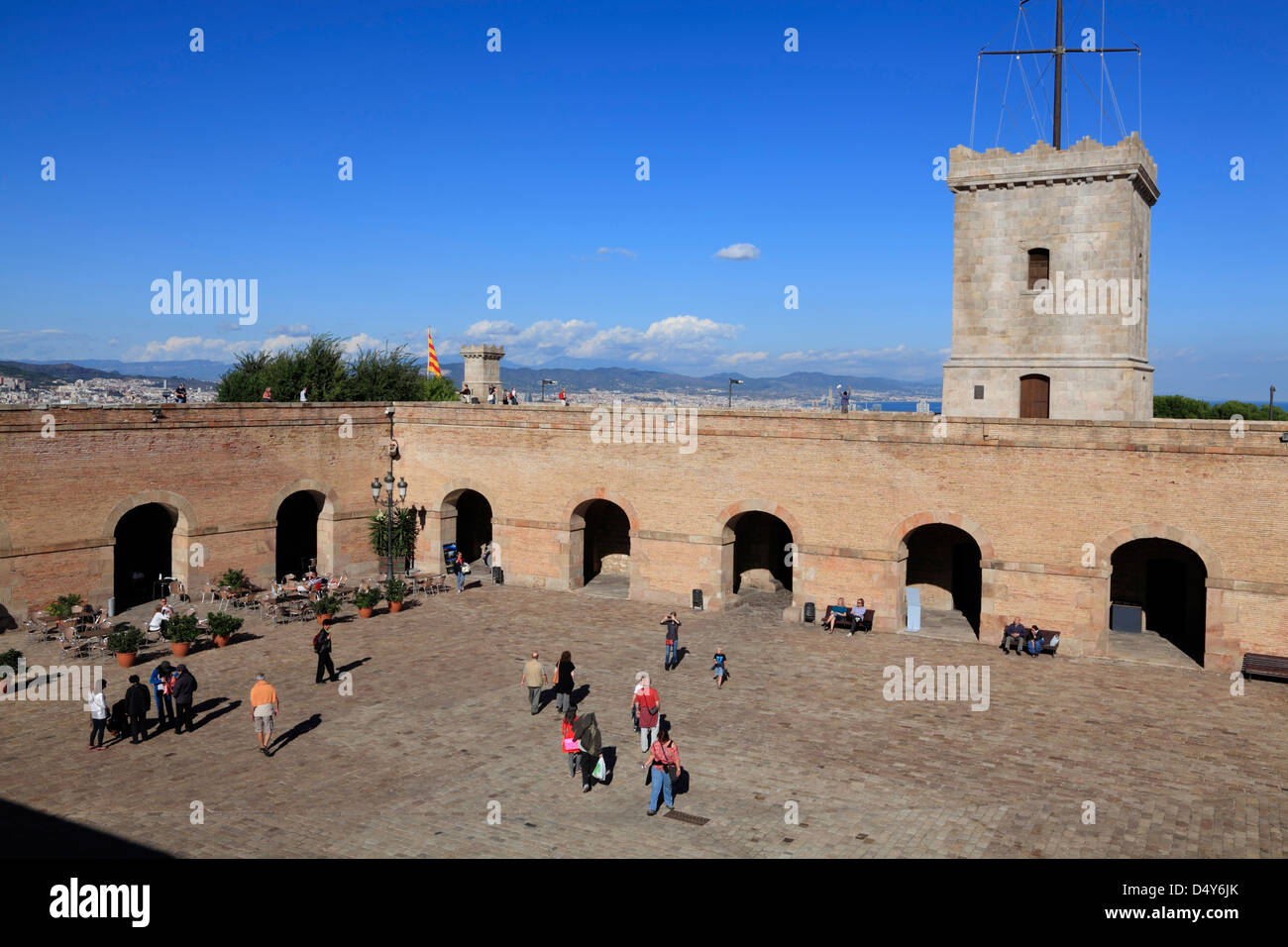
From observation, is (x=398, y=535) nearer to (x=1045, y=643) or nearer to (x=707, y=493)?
(x=707, y=493)

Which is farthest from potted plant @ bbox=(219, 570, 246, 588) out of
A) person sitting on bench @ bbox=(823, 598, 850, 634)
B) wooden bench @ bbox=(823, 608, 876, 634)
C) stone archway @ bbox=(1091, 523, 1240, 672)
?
stone archway @ bbox=(1091, 523, 1240, 672)

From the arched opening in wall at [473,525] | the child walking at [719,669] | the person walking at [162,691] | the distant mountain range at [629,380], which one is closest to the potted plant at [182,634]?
the person walking at [162,691]

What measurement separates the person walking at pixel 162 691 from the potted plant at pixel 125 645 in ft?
12.6

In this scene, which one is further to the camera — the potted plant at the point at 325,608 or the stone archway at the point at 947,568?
the stone archway at the point at 947,568

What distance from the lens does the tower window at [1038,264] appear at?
2858 cm

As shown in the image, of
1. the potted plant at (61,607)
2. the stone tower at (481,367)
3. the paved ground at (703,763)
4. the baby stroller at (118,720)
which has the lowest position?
the paved ground at (703,763)

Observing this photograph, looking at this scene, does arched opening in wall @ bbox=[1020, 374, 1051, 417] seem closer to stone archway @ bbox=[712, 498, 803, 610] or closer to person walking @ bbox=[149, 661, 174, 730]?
stone archway @ bbox=[712, 498, 803, 610]

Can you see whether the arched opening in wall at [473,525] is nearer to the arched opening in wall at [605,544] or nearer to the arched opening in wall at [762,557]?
the arched opening in wall at [605,544]

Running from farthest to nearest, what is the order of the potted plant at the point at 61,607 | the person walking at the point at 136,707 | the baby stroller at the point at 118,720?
the potted plant at the point at 61,607 < the baby stroller at the point at 118,720 < the person walking at the point at 136,707

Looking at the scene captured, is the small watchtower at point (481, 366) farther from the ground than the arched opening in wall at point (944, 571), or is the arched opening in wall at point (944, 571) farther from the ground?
the small watchtower at point (481, 366)

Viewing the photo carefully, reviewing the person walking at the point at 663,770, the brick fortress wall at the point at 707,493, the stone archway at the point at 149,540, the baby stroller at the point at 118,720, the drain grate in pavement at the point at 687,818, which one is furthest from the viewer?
the stone archway at the point at 149,540
